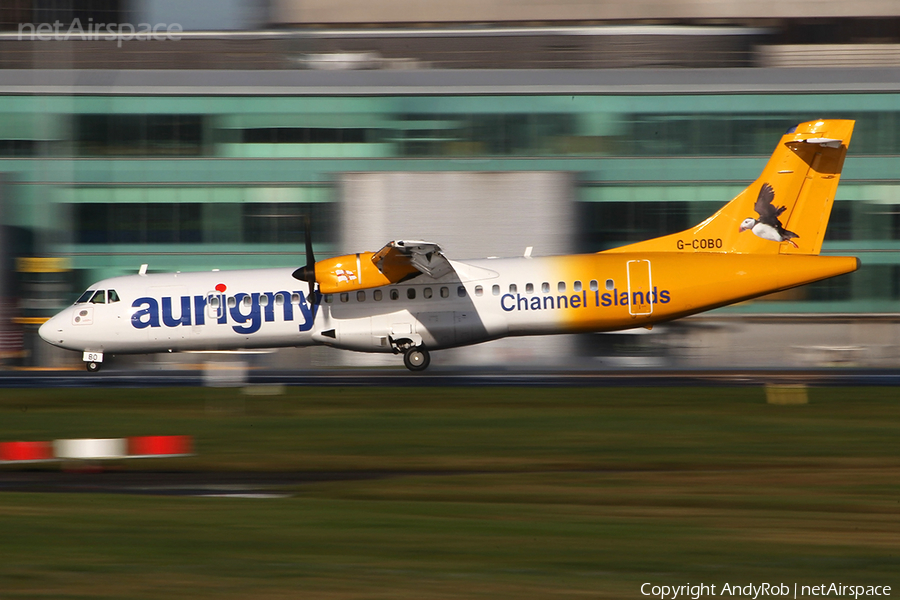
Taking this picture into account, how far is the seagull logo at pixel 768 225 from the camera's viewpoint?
80.2 ft

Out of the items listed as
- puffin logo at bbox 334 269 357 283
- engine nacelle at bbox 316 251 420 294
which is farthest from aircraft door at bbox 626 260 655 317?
puffin logo at bbox 334 269 357 283

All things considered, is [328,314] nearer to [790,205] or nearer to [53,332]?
[53,332]

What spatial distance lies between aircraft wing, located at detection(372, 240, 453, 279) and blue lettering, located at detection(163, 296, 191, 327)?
5.13 metres

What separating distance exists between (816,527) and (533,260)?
15.1 meters

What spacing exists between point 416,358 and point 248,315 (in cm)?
446

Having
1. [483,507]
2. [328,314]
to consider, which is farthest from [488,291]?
[483,507]

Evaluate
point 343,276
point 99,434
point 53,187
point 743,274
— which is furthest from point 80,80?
point 743,274

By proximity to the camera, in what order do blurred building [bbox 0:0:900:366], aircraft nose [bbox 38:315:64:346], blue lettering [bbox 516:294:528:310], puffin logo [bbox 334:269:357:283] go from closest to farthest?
puffin logo [bbox 334:269:357:283]
blue lettering [bbox 516:294:528:310]
aircraft nose [bbox 38:315:64:346]
blurred building [bbox 0:0:900:366]

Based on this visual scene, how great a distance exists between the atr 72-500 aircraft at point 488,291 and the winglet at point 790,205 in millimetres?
26

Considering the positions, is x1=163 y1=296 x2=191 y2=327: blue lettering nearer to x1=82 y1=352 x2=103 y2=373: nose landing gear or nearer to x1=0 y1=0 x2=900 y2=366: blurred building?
x1=82 y1=352 x2=103 y2=373: nose landing gear

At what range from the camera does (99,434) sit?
16.6m

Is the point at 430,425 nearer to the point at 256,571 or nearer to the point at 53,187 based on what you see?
the point at 256,571

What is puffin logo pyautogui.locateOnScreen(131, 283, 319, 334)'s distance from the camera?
24.4 metres

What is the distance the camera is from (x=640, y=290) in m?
23.8
